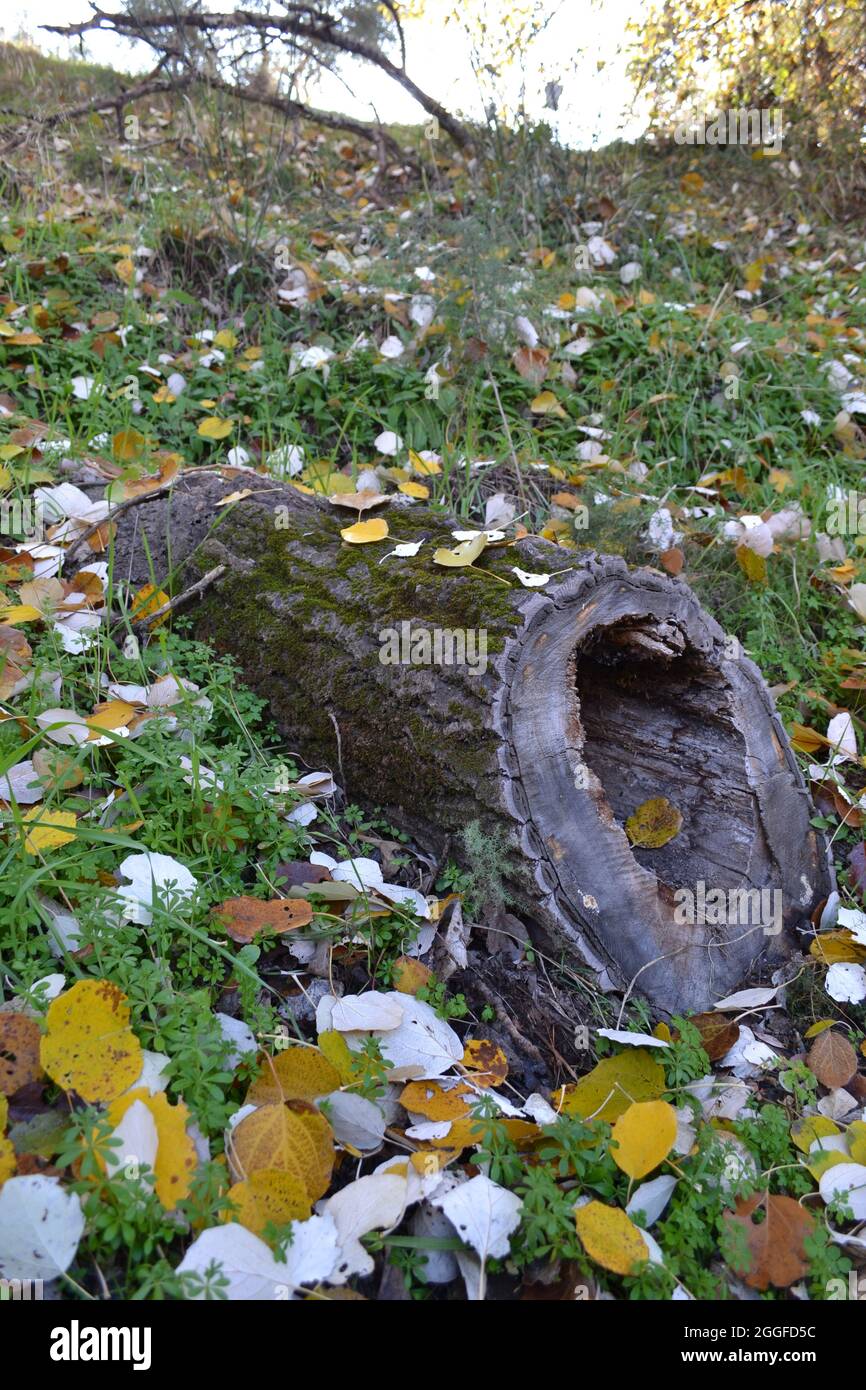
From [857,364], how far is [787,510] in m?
1.45

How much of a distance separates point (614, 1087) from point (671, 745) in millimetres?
811

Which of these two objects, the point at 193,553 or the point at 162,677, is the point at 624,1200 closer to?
the point at 162,677

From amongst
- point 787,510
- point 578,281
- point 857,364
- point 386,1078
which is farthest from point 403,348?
point 386,1078

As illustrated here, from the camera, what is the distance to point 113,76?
17.4 feet

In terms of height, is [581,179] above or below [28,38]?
below

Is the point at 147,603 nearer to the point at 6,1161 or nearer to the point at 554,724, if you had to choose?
the point at 554,724

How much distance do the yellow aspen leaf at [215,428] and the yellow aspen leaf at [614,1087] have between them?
8.02 ft

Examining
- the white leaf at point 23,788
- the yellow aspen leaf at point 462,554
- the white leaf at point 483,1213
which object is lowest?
the white leaf at point 483,1213

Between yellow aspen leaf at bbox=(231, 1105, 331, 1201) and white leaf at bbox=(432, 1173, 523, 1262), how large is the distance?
171 mm

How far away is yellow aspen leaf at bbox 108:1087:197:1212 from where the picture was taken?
45.8 inches

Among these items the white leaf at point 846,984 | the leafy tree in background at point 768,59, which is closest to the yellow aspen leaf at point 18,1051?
the white leaf at point 846,984

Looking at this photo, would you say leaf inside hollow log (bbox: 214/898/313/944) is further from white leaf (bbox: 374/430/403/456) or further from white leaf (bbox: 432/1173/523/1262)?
white leaf (bbox: 374/430/403/456)

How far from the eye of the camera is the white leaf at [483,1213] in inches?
48.1

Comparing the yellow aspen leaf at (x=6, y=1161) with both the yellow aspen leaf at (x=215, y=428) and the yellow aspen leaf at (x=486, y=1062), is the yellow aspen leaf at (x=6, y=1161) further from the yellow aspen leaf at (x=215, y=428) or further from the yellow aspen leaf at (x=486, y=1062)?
the yellow aspen leaf at (x=215, y=428)
